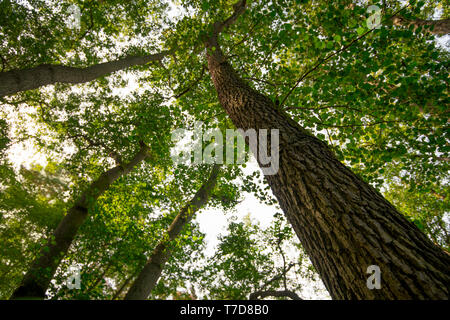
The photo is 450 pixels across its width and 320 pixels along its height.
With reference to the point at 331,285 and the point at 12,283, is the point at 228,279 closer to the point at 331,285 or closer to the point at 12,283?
the point at 331,285

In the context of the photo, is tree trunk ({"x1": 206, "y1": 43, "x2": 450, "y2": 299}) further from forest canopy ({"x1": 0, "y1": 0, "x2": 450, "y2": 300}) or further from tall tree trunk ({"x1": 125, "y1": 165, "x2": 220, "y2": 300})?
tall tree trunk ({"x1": 125, "y1": 165, "x2": 220, "y2": 300})

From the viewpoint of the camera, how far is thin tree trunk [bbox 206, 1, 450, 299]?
111 cm

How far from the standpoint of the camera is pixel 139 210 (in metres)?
7.12

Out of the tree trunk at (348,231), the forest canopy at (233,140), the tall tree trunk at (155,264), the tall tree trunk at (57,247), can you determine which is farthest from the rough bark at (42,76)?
the tree trunk at (348,231)

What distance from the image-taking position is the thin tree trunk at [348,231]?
1113 mm

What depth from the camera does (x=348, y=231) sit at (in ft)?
4.67

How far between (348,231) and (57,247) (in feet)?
22.2

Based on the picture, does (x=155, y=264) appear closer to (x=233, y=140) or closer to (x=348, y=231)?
(x=233, y=140)

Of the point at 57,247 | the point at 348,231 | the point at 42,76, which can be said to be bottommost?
the point at 57,247

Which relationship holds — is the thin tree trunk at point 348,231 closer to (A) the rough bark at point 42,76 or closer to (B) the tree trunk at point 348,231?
(B) the tree trunk at point 348,231

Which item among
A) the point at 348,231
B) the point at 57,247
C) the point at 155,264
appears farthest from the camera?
the point at 155,264

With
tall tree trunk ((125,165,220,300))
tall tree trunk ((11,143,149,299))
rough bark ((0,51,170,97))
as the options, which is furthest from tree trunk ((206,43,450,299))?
rough bark ((0,51,170,97))

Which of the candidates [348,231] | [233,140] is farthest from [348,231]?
[233,140]

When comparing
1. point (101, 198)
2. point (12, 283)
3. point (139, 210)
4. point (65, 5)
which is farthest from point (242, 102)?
point (12, 283)
